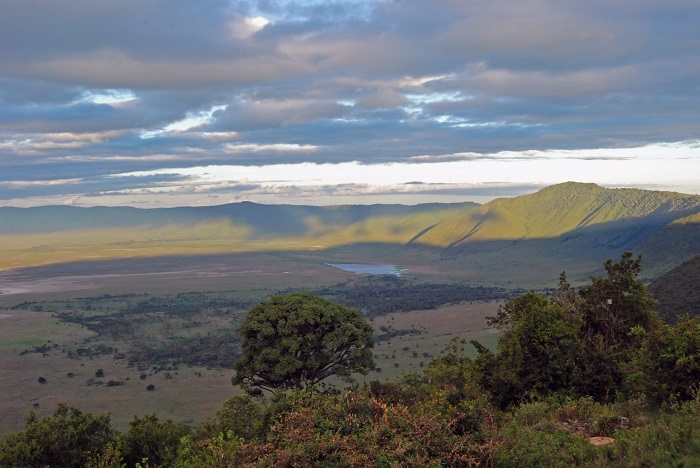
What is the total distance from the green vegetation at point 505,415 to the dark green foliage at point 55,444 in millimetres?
35

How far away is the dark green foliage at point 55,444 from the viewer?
1514 centimetres

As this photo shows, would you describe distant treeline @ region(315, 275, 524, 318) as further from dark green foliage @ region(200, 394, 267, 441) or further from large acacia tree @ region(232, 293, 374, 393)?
dark green foliage @ region(200, 394, 267, 441)

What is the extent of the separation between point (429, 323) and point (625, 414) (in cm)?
6498

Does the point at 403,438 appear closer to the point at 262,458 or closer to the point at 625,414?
the point at 262,458

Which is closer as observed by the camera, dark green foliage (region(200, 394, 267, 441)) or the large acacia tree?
dark green foliage (region(200, 394, 267, 441))

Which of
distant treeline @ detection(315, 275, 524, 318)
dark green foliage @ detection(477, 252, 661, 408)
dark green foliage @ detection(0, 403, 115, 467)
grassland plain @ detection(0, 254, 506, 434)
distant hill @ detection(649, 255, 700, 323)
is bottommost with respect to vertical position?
distant treeline @ detection(315, 275, 524, 318)

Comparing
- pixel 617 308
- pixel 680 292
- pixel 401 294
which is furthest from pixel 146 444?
pixel 401 294

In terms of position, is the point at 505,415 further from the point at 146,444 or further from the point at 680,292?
the point at 680,292

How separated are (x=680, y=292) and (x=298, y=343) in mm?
38761

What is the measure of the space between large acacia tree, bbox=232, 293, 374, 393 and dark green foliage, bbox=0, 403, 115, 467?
7.92 meters

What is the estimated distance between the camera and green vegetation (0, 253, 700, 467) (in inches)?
339

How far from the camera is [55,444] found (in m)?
15.3

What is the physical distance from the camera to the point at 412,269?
7185 inches

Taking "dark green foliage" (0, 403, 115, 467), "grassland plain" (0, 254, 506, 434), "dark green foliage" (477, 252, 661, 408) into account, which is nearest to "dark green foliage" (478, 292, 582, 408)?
"dark green foliage" (477, 252, 661, 408)
